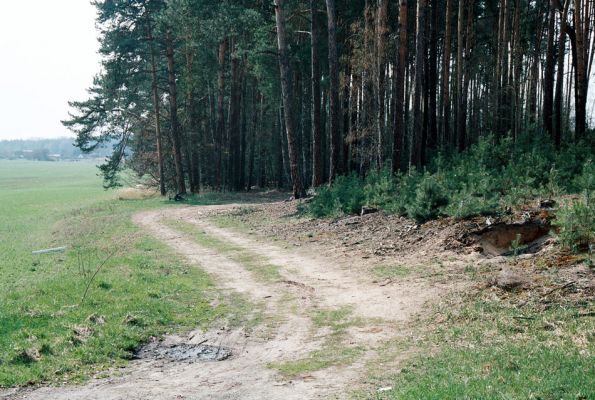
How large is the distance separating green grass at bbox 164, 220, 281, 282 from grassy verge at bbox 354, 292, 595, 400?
5289 millimetres

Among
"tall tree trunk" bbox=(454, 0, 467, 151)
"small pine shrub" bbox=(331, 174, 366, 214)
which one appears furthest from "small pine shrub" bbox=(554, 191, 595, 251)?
"tall tree trunk" bbox=(454, 0, 467, 151)

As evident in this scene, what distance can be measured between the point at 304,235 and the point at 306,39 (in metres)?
19.5

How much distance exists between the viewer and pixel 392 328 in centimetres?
859

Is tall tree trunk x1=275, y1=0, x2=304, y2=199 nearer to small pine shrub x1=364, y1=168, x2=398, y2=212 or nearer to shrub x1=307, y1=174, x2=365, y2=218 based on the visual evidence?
shrub x1=307, y1=174, x2=365, y2=218

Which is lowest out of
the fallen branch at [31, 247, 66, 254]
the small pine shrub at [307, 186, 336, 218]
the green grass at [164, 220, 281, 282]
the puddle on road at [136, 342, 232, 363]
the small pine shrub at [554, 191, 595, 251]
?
the fallen branch at [31, 247, 66, 254]

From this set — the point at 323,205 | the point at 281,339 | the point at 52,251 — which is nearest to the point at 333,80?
the point at 323,205

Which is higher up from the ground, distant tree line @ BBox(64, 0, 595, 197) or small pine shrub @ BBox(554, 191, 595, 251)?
distant tree line @ BBox(64, 0, 595, 197)

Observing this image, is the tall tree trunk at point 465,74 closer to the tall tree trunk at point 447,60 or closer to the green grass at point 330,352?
the tall tree trunk at point 447,60

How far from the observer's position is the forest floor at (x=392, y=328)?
6230 mm

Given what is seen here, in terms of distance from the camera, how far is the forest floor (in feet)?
20.4

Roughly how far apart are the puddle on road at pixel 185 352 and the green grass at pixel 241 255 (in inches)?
167

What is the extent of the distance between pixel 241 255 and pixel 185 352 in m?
7.59

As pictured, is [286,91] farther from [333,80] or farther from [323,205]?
[323,205]

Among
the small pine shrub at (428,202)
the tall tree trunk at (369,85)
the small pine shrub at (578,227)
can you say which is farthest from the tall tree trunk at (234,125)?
the small pine shrub at (578,227)
